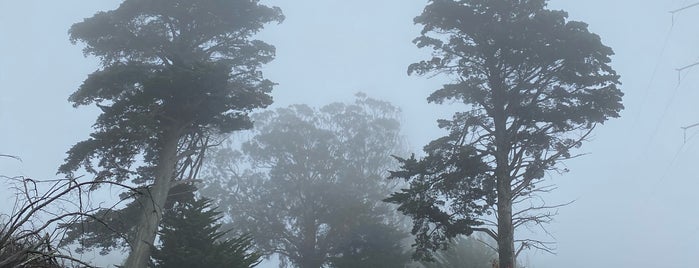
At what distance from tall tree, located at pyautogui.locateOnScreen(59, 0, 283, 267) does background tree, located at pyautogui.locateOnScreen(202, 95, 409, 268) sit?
502 inches

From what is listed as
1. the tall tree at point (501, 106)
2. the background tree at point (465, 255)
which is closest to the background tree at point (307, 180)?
the background tree at point (465, 255)

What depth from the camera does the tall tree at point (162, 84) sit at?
13.2 m

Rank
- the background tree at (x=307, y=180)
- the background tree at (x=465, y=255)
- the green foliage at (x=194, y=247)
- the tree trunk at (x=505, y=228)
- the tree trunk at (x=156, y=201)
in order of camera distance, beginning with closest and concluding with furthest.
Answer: the green foliage at (x=194, y=247) → the tree trunk at (x=156, y=201) → the tree trunk at (x=505, y=228) → the background tree at (x=465, y=255) → the background tree at (x=307, y=180)

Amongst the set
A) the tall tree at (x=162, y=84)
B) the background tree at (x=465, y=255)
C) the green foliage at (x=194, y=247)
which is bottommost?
the green foliage at (x=194, y=247)

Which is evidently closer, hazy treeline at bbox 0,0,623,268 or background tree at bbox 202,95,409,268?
hazy treeline at bbox 0,0,623,268

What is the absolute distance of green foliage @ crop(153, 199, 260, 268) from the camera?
11203 millimetres

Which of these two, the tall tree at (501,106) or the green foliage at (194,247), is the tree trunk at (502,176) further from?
the green foliage at (194,247)

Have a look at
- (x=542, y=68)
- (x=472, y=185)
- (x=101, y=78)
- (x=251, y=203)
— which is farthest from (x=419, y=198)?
(x=251, y=203)

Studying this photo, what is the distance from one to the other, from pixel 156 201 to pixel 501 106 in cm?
1038

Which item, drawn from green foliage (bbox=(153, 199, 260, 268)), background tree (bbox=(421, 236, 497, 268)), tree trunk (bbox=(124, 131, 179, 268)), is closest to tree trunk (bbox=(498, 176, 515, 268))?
green foliage (bbox=(153, 199, 260, 268))

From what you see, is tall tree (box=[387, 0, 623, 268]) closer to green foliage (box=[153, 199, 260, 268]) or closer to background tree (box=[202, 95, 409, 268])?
green foliage (box=[153, 199, 260, 268])

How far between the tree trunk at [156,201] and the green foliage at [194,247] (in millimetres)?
425

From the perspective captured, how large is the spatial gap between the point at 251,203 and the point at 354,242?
10986 millimetres

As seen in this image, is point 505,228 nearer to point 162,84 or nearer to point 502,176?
point 502,176
